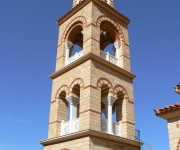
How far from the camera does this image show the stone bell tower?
1281cm

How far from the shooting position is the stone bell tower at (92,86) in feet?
42.0

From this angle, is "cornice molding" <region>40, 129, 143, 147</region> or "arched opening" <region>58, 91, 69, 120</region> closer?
"cornice molding" <region>40, 129, 143, 147</region>

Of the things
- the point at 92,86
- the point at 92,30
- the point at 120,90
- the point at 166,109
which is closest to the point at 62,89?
the point at 92,86

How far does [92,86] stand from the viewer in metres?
13.4

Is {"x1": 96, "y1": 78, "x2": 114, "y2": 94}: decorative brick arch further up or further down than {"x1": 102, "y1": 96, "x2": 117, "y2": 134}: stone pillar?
further up

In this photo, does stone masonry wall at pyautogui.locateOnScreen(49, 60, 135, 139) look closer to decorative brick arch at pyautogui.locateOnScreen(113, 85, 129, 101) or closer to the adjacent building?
decorative brick arch at pyautogui.locateOnScreen(113, 85, 129, 101)

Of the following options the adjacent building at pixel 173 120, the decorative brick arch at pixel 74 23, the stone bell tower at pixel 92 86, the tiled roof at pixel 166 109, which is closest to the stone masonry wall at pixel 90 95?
the stone bell tower at pixel 92 86

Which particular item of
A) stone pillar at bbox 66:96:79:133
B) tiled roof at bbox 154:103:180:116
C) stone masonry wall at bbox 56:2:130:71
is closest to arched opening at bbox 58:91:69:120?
stone pillar at bbox 66:96:79:133

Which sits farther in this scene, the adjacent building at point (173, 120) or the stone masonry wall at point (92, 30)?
the stone masonry wall at point (92, 30)

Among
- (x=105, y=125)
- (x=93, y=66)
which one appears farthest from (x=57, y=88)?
(x=105, y=125)

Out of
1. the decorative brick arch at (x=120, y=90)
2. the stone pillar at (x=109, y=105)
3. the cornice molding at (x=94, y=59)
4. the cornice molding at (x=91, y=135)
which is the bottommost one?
the cornice molding at (x=91, y=135)

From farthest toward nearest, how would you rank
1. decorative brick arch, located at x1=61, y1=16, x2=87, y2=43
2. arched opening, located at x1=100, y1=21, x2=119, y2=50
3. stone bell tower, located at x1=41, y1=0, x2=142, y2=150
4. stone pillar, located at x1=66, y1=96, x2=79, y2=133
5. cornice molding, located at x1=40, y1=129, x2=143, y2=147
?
arched opening, located at x1=100, y1=21, x2=119, y2=50
decorative brick arch, located at x1=61, y1=16, x2=87, y2=43
stone pillar, located at x1=66, y1=96, x2=79, y2=133
stone bell tower, located at x1=41, y1=0, x2=142, y2=150
cornice molding, located at x1=40, y1=129, x2=143, y2=147

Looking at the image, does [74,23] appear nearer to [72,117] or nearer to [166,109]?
[72,117]

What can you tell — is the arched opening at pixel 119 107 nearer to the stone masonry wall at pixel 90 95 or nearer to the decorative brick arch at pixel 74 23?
the stone masonry wall at pixel 90 95
